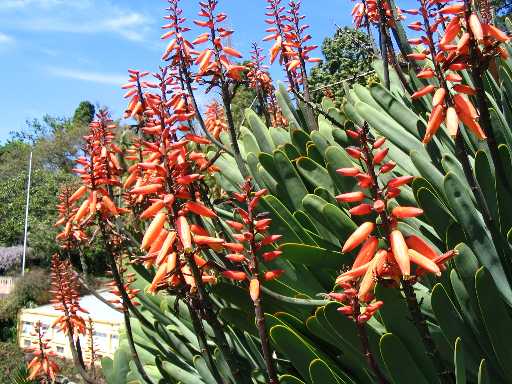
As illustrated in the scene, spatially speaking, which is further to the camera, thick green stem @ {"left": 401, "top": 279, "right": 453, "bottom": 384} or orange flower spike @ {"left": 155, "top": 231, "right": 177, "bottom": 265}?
orange flower spike @ {"left": 155, "top": 231, "right": 177, "bottom": 265}

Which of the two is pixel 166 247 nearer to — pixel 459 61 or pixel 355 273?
pixel 355 273

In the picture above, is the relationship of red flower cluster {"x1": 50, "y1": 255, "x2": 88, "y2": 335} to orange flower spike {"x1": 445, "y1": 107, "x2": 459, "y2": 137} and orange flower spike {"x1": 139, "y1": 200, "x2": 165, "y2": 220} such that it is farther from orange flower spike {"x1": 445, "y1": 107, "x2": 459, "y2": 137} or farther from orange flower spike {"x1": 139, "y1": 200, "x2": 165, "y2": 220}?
orange flower spike {"x1": 445, "y1": 107, "x2": 459, "y2": 137}

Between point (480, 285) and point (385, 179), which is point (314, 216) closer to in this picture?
point (385, 179)

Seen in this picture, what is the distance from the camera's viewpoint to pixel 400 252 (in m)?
1.36

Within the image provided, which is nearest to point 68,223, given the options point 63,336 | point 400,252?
point 400,252

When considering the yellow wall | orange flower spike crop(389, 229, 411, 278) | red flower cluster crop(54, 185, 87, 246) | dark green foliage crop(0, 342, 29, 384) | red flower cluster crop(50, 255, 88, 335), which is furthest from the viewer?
the yellow wall

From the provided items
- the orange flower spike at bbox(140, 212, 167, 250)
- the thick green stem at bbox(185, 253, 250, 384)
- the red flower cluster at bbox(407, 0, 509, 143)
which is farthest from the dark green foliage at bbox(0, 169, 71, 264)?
the red flower cluster at bbox(407, 0, 509, 143)

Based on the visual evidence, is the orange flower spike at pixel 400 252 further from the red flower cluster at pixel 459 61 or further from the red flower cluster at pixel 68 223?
the red flower cluster at pixel 68 223

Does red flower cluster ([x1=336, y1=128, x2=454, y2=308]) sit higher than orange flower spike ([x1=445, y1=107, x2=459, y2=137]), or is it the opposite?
orange flower spike ([x1=445, y1=107, x2=459, y2=137])

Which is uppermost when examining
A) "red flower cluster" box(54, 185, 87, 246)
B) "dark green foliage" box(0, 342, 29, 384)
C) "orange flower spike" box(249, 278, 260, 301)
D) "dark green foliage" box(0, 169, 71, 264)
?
"dark green foliage" box(0, 169, 71, 264)

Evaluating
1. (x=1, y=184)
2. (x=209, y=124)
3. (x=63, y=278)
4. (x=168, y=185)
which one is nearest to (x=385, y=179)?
(x=168, y=185)

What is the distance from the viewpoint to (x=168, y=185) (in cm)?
181

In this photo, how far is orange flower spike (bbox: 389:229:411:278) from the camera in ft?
4.36

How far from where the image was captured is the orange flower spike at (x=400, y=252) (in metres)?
1.33
